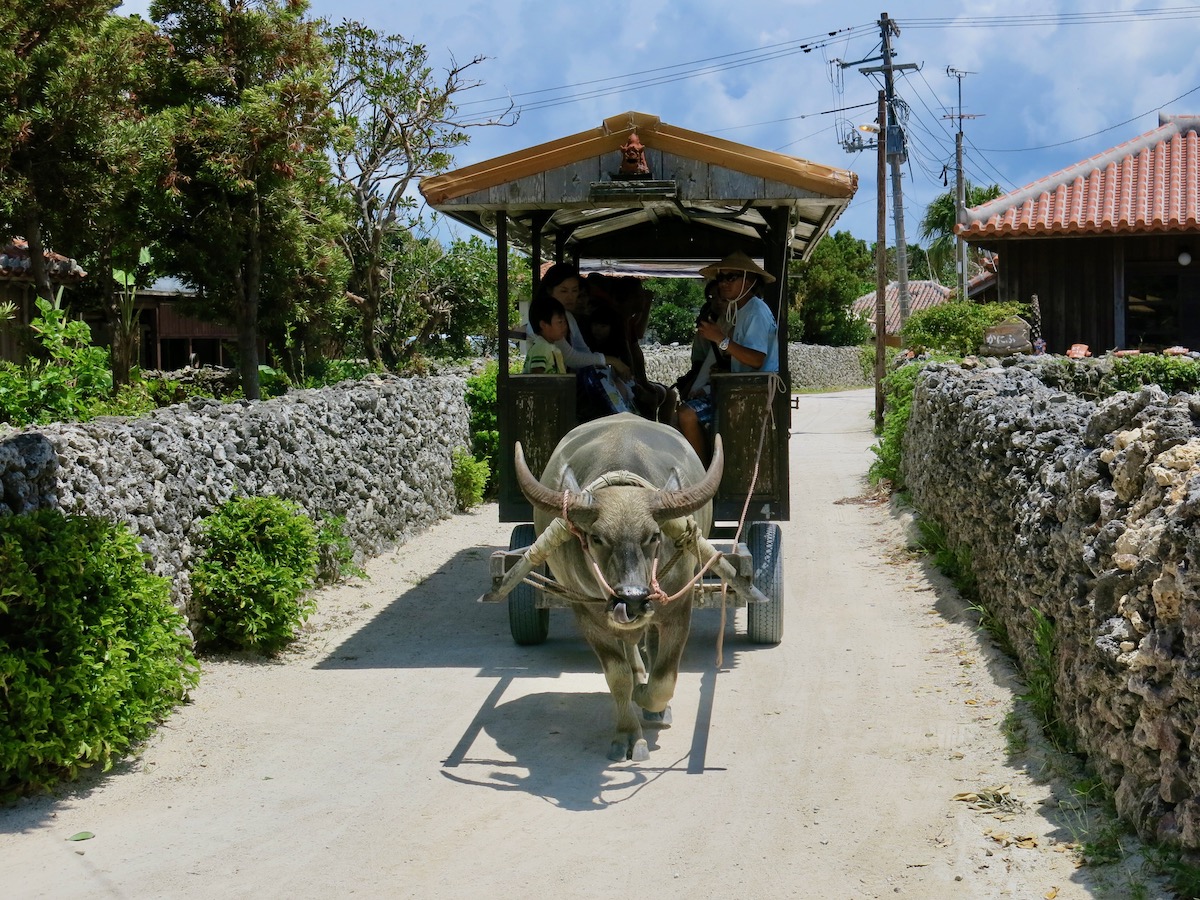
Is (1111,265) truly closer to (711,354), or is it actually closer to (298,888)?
(711,354)

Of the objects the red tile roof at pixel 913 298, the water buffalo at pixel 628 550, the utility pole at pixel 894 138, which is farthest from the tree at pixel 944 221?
the water buffalo at pixel 628 550

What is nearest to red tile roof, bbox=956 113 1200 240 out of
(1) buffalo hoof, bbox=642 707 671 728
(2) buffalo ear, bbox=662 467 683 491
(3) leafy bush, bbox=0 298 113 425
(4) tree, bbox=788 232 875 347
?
(3) leafy bush, bbox=0 298 113 425

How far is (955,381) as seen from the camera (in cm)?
1042

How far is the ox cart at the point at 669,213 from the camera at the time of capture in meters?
7.35

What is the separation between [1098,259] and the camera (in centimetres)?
1596

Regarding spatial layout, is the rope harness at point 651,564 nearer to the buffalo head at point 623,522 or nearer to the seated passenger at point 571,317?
the buffalo head at point 623,522

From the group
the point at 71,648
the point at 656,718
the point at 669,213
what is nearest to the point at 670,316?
the point at 669,213

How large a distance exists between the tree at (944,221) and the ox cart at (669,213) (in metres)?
44.4

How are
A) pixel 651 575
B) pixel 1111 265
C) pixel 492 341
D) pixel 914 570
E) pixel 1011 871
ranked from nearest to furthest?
pixel 1011 871, pixel 651 575, pixel 914 570, pixel 1111 265, pixel 492 341

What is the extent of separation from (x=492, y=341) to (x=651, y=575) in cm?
1918

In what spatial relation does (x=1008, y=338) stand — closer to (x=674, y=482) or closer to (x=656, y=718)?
(x=656, y=718)

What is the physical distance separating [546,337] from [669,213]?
1.51m

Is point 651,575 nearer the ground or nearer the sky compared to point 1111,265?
nearer the ground

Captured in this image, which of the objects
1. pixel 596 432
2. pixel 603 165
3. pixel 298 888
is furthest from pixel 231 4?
pixel 298 888
